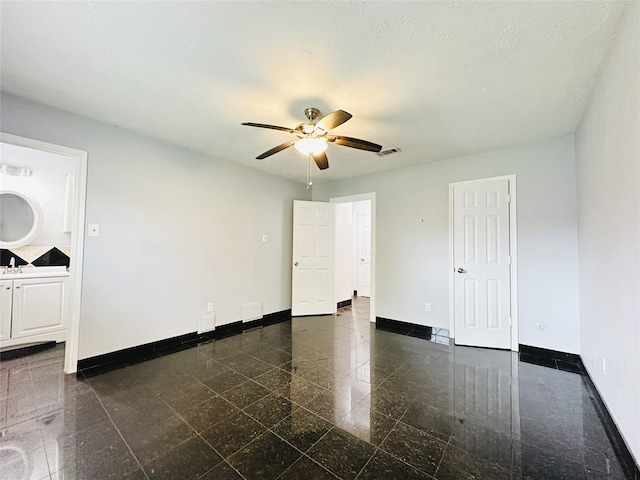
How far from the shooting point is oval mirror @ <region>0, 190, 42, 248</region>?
3.43 metres

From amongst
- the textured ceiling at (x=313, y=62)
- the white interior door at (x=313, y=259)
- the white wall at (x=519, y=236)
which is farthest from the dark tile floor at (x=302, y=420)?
the textured ceiling at (x=313, y=62)

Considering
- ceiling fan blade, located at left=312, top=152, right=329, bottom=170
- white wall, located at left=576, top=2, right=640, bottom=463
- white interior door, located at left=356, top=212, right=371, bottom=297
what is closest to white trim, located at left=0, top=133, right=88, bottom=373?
ceiling fan blade, located at left=312, top=152, right=329, bottom=170

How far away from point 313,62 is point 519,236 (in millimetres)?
3023

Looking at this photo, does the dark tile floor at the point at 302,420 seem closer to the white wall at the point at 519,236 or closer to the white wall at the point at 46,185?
the white wall at the point at 519,236

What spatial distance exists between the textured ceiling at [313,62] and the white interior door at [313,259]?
2132 millimetres

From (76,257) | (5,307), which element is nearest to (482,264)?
(76,257)

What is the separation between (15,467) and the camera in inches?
57.2

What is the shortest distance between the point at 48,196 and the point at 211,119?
9.75ft

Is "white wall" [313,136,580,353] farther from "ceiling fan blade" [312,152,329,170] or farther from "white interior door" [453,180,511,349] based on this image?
"ceiling fan blade" [312,152,329,170]

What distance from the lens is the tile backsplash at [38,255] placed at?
3.45 meters

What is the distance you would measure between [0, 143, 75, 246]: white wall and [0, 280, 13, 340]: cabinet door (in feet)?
2.86

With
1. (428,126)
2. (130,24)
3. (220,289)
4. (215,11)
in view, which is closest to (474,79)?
(428,126)

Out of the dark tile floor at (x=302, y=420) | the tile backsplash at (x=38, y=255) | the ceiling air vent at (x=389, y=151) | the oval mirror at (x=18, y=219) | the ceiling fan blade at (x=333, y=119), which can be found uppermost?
the ceiling air vent at (x=389, y=151)

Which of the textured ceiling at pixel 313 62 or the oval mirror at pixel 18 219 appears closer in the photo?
the textured ceiling at pixel 313 62
